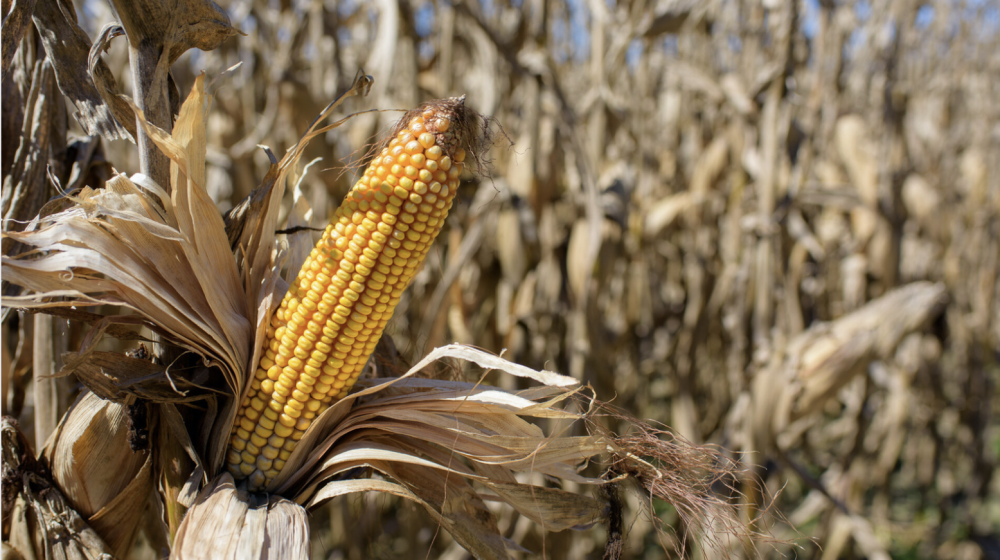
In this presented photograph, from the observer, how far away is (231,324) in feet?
2.68

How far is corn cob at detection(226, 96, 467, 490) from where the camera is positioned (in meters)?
0.75

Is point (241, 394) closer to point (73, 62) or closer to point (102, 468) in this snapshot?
point (102, 468)

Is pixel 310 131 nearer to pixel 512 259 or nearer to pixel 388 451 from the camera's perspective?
pixel 388 451

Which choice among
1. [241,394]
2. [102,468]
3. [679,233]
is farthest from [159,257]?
[679,233]

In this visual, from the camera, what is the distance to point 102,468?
840mm

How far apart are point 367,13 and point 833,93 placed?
3.18 meters

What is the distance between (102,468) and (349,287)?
466mm

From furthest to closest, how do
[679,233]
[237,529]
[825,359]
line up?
[679,233] → [825,359] → [237,529]

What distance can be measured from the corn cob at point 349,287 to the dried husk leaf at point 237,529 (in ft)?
0.25

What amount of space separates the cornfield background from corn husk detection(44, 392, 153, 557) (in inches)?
7.7

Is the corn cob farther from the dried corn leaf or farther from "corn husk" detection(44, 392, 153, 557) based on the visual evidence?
the dried corn leaf

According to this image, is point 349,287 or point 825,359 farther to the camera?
point 825,359

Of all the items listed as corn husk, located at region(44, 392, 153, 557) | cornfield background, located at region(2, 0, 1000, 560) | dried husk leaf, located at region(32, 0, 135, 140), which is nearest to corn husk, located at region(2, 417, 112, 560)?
corn husk, located at region(44, 392, 153, 557)

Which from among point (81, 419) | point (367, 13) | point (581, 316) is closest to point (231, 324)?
point (81, 419)
